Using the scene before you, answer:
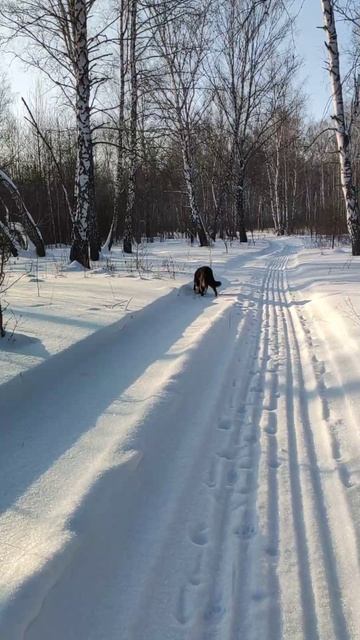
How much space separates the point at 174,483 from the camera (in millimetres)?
3166

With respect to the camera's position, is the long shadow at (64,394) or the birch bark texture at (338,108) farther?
the birch bark texture at (338,108)

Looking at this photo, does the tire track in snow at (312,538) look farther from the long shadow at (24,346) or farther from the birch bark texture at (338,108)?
the birch bark texture at (338,108)

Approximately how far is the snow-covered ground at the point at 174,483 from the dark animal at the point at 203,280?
3731 millimetres

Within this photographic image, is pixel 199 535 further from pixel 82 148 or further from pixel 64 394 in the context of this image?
pixel 82 148

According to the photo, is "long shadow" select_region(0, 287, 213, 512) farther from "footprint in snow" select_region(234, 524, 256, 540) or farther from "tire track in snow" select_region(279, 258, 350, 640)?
"tire track in snow" select_region(279, 258, 350, 640)

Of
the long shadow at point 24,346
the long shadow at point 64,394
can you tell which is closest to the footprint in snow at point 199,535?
the long shadow at point 64,394

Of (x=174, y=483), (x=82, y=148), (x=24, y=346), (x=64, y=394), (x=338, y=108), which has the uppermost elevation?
(x=338, y=108)

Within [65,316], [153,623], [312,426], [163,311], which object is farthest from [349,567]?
[163,311]

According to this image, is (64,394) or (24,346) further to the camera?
(24,346)

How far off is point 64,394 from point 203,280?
6.14 m

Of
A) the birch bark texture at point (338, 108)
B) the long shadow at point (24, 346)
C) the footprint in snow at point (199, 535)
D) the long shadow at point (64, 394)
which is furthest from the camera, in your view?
the birch bark texture at point (338, 108)

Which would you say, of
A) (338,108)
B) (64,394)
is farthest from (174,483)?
(338,108)

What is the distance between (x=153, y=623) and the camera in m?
2.11

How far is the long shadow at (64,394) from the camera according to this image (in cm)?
319
